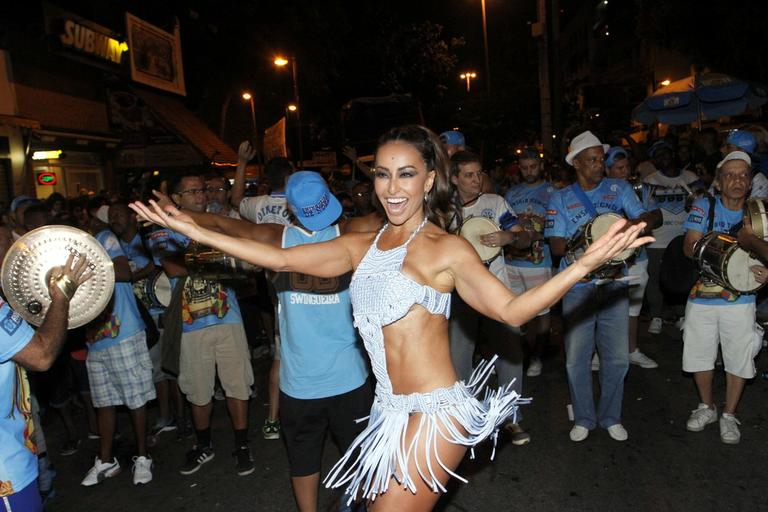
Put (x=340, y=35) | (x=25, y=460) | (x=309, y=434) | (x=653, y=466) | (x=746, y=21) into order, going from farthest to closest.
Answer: (x=340, y=35) → (x=746, y=21) → (x=653, y=466) → (x=309, y=434) → (x=25, y=460)

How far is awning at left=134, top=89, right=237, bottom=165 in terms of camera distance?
18422mm

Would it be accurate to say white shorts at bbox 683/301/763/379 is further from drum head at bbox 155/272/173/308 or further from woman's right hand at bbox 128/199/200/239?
drum head at bbox 155/272/173/308

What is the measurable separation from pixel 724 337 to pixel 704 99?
30.7 ft

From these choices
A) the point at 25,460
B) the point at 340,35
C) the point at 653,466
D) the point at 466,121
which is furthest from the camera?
the point at 340,35

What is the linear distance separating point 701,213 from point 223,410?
4.94 meters

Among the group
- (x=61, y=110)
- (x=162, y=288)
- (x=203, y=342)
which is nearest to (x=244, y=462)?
(x=203, y=342)

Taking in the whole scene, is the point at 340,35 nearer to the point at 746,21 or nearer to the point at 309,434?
the point at 746,21

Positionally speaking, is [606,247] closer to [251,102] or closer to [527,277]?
[527,277]

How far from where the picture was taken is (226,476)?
4.84 meters

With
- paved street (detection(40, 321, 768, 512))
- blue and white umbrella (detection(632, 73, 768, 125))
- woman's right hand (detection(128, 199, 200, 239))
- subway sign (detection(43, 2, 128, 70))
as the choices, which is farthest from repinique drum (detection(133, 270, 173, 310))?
blue and white umbrella (detection(632, 73, 768, 125))

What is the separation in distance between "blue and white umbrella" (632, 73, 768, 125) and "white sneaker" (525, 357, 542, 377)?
27.9ft

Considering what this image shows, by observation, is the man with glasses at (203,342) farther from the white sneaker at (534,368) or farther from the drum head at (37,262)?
the white sneaker at (534,368)

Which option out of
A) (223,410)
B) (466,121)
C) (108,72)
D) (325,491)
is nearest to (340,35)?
(466,121)

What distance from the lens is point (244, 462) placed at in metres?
4.86
